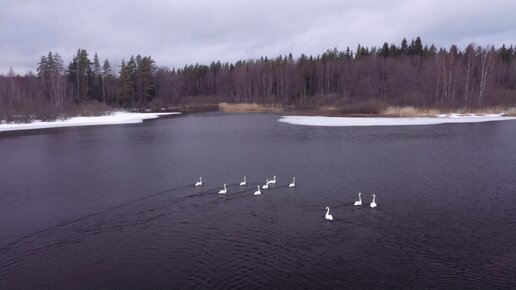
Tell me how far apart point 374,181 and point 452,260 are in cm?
892

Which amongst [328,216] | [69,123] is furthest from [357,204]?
[69,123]

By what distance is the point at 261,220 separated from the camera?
52.3 feet

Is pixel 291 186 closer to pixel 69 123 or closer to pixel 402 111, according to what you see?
pixel 402 111

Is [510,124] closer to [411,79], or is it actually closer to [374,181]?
[374,181]

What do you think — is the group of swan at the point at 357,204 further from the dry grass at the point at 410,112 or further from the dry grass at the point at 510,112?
the dry grass at the point at 510,112

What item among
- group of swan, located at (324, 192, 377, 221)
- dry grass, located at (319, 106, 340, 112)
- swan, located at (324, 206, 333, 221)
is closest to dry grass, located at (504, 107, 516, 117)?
dry grass, located at (319, 106, 340, 112)

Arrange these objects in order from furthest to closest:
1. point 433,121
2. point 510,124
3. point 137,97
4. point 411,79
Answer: point 137,97
point 411,79
point 433,121
point 510,124

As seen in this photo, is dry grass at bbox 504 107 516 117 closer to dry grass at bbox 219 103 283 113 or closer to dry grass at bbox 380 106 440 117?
dry grass at bbox 380 106 440 117

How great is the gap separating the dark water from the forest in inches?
1591

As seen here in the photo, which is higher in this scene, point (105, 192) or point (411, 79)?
point (411, 79)

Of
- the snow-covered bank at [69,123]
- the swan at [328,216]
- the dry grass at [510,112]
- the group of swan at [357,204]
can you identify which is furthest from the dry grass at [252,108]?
the swan at [328,216]

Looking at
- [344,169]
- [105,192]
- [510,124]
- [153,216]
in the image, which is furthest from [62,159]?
[510,124]

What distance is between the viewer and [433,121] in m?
50.5

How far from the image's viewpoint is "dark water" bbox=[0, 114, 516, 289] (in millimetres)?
11781
